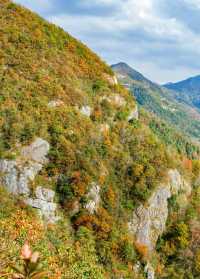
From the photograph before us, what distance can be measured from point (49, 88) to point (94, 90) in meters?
19.5

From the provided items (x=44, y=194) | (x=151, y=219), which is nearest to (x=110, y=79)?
(x=151, y=219)

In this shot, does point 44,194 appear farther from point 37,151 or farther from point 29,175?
point 37,151

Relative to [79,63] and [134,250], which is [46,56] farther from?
[134,250]

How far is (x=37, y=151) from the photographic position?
10544 cm

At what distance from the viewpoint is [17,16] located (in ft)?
Result: 456

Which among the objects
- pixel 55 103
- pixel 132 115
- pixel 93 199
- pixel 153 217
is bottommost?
pixel 153 217

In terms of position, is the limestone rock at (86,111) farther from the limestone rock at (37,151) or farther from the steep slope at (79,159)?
the limestone rock at (37,151)

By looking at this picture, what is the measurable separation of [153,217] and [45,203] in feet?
115

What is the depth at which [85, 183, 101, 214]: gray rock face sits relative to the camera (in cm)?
10881

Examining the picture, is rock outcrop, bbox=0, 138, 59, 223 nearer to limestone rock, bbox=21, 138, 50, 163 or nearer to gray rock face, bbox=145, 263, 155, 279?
limestone rock, bbox=21, 138, 50, 163

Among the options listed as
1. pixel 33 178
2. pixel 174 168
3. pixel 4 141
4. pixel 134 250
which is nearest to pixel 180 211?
pixel 174 168

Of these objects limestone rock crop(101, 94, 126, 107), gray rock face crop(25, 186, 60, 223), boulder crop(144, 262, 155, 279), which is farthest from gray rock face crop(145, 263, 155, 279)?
limestone rock crop(101, 94, 126, 107)

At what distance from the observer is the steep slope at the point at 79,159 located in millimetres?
101312

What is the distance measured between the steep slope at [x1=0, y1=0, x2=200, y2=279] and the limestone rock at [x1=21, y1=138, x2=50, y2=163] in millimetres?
241
